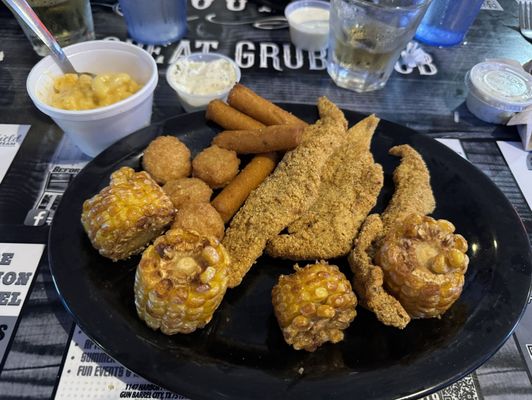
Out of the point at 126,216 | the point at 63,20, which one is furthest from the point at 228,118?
the point at 63,20

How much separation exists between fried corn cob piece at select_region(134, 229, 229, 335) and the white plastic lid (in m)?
1.84

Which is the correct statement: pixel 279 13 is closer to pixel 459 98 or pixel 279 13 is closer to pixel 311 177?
pixel 459 98

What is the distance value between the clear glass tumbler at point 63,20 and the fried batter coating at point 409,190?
6.50ft

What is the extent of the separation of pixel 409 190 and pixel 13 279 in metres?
1.53

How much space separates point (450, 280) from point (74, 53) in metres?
1.89

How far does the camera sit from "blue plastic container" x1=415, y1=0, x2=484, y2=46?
2596mm

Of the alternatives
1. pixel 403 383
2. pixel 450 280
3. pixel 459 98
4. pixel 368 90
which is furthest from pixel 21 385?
pixel 459 98

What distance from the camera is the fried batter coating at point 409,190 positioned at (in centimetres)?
154

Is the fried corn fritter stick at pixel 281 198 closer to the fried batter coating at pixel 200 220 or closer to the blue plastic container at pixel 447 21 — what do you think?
the fried batter coating at pixel 200 220

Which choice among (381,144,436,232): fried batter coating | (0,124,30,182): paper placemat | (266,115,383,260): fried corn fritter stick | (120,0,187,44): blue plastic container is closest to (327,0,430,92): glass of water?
(266,115,383,260): fried corn fritter stick

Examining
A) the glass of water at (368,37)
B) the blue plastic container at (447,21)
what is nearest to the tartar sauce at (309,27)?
the glass of water at (368,37)

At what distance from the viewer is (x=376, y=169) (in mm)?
1628

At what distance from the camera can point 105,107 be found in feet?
5.40

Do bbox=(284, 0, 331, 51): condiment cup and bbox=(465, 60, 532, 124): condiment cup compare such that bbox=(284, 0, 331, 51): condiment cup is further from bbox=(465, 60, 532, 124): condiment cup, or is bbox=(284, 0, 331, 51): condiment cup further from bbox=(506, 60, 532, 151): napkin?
bbox=(506, 60, 532, 151): napkin
